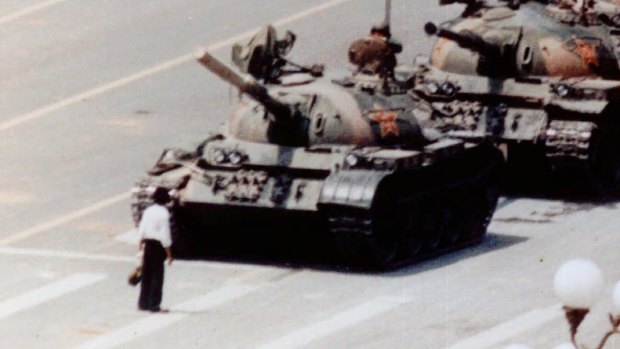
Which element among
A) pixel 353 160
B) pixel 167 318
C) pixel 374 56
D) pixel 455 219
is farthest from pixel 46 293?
pixel 455 219

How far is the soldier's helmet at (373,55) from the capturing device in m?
30.8

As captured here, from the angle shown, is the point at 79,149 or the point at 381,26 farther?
the point at 79,149

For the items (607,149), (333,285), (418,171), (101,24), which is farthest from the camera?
(101,24)

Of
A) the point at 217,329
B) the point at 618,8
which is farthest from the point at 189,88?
the point at 217,329

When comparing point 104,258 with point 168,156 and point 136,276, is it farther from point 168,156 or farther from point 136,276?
point 136,276

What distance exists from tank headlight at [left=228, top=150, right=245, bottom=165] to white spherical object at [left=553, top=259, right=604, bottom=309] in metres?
15.2

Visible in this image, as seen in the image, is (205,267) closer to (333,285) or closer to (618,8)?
(333,285)

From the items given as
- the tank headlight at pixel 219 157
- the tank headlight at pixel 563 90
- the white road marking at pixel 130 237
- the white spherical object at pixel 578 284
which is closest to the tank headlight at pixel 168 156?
the tank headlight at pixel 219 157

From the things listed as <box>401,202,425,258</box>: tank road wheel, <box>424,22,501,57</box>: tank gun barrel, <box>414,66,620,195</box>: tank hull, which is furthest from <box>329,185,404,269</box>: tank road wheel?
<box>424,22,501,57</box>: tank gun barrel

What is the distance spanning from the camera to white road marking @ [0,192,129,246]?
3109 cm

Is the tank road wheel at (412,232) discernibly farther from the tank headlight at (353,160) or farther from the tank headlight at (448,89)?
the tank headlight at (448,89)

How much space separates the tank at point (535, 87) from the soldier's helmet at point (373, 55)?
3320 millimetres

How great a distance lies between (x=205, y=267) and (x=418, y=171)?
11.1ft

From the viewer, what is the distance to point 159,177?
29547 mm
